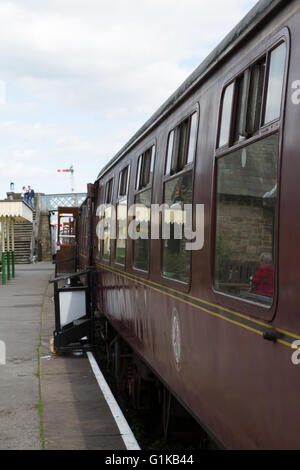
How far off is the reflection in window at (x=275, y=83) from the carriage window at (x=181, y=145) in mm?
1348

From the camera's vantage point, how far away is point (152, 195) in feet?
18.3

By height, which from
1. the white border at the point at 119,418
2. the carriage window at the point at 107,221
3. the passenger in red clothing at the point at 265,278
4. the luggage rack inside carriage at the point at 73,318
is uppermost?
the carriage window at the point at 107,221

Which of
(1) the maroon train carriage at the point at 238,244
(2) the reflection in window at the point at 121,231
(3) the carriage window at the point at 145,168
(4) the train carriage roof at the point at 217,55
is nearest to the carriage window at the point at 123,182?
(2) the reflection in window at the point at 121,231

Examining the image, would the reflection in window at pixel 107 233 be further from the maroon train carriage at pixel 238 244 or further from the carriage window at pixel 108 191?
the maroon train carriage at pixel 238 244

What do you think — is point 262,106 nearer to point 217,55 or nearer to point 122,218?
point 217,55

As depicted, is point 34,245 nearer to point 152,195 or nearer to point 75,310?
point 75,310

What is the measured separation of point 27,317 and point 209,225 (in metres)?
11.1

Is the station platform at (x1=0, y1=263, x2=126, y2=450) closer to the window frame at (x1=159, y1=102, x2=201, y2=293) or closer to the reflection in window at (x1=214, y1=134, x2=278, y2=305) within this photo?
the window frame at (x1=159, y1=102, x2=201, y2=293)

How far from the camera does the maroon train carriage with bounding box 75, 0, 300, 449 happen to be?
262cm

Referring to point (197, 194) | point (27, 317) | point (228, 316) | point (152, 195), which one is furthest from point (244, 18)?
point (27, 317)

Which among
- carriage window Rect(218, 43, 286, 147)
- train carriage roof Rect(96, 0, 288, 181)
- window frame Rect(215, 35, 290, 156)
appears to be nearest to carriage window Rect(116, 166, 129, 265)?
train carriage roof Rect(96, 0, 288, 181)

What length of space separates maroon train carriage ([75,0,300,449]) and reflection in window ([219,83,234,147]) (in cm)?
1

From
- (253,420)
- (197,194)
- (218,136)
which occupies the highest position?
(218,136)

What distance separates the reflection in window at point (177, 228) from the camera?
4.33 metres
